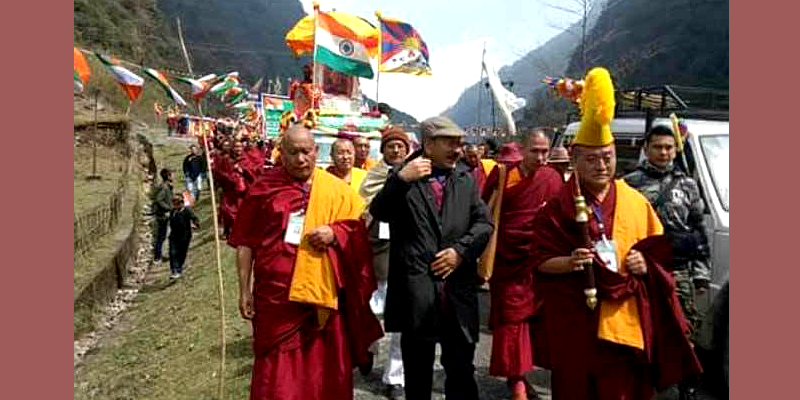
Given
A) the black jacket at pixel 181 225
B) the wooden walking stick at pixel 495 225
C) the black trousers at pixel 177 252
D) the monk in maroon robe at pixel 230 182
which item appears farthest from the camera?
the black trousers at pixel 177 252

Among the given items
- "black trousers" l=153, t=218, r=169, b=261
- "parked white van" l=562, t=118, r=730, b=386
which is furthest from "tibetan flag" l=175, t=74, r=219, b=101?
"black trousers" l=153, t=218, r=169, b=261

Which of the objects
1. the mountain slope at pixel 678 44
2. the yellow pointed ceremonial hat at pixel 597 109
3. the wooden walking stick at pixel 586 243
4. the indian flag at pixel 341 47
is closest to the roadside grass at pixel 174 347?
the wooden walking stick at pixel 586 243

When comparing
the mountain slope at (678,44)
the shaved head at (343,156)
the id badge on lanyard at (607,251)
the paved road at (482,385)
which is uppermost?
the mountain slope at (678,44)

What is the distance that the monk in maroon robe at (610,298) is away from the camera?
3.13 meters

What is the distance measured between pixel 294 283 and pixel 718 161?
3153 millimetres

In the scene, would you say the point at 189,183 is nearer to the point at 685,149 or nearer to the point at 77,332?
the point at 77,332

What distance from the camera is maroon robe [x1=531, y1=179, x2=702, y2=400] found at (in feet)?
10.3

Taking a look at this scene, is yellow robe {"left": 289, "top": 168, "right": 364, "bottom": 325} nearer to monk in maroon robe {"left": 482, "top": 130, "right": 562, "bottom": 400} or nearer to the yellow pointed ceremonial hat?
monk in maroon robe {"left": 482, "top": 130, "right": 562, "bottom": 400}

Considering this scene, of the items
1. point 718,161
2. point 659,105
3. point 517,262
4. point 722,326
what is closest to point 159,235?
point 659,105

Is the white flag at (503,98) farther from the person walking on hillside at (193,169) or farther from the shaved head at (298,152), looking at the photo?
the person walking on hillside at (193,169)

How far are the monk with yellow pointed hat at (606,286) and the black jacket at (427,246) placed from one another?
19.8 inches

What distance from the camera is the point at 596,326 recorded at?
A: 3178 millimetres

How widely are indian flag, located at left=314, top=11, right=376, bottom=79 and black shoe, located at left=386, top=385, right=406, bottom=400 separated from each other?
8.62 meters

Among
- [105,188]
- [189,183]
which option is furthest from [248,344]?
[105,188]
